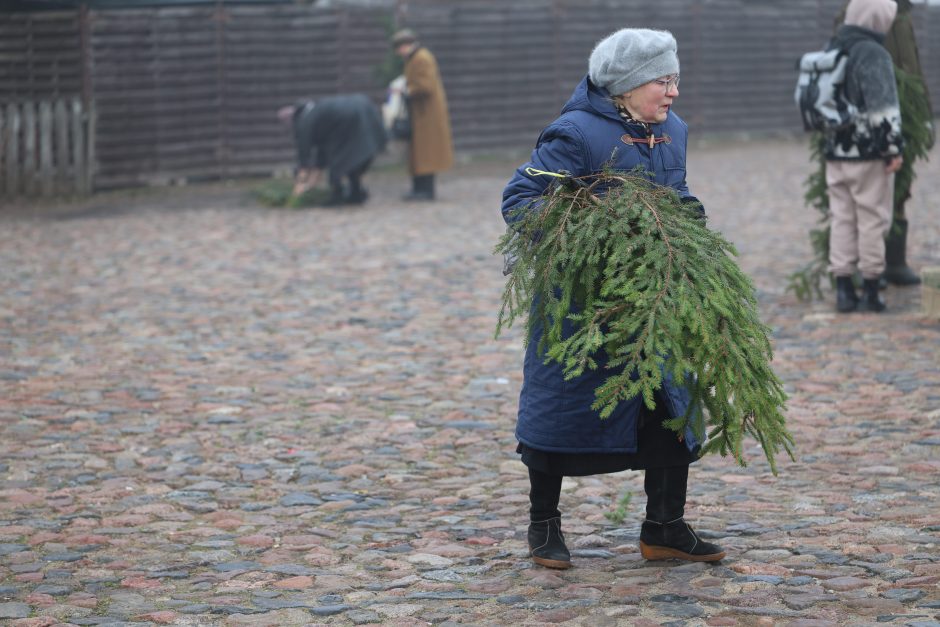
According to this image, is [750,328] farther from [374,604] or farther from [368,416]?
[368,416]

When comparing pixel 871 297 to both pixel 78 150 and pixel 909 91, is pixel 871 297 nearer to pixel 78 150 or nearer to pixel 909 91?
pixel 909 91

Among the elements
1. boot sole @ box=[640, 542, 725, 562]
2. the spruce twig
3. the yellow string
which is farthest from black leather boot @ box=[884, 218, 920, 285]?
the yellow string

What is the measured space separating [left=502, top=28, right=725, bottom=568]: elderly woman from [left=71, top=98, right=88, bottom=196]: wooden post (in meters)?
13.8

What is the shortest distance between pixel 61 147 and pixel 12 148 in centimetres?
63

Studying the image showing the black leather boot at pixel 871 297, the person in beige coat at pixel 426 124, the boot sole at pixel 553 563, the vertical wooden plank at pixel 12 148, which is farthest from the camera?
the vertical wooden plank at pixel 12 148

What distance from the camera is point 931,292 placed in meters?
8.56

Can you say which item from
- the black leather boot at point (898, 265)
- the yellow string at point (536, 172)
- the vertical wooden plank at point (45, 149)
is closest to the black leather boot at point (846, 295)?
the black leather boot at point (898, 265)

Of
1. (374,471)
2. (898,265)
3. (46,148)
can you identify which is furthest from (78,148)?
(374,471)

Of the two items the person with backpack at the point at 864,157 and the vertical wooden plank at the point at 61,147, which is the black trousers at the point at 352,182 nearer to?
the vertical wooden plank at the point at 61,147

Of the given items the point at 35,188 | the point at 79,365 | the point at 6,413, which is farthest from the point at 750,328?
the point at 35,188

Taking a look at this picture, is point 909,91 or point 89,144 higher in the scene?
point 909,91

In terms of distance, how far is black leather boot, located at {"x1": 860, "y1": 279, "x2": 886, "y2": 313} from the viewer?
8.87m

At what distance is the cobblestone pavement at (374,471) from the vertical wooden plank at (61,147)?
6104 millimetres

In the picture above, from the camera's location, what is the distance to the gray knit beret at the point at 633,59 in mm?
4484
